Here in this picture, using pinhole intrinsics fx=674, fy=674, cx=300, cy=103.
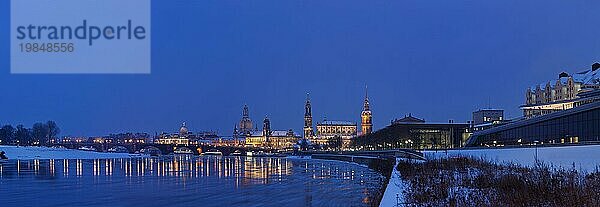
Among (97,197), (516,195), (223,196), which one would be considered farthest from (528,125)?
(516,195)

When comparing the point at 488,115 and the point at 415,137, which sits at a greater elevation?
the point at 488,115

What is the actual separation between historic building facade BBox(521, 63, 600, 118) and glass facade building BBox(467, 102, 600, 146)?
31.4m

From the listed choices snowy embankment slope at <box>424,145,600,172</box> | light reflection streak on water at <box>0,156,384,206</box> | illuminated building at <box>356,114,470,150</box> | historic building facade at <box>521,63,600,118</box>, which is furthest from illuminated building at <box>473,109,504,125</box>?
snowy embankment slope at <box>424,145,600,172</box>

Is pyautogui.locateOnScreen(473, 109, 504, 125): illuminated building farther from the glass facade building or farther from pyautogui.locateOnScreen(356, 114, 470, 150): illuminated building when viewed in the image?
the glass facade building

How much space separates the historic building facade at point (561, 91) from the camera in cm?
11350

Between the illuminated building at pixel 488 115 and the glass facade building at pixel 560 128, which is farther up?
the illuminated building at pixel 488 115

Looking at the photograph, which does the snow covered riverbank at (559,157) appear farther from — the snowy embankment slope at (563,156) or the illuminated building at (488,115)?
the illuminated building at (488,115)

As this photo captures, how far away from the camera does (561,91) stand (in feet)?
410

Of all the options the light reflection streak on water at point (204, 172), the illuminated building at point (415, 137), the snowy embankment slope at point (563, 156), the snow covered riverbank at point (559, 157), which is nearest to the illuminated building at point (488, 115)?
the illuminated building at point (415, 137)

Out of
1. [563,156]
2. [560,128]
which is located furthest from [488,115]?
[563,156]

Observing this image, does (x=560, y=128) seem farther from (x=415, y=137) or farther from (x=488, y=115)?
(x=488, y=115)

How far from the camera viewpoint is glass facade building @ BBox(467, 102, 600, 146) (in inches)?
2378

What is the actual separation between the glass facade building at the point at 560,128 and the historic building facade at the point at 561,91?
31402mm

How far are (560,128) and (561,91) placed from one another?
6330 centimetres
